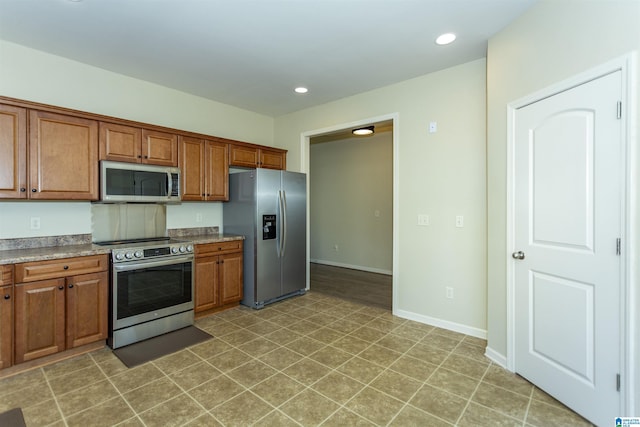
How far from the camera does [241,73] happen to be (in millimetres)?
3340

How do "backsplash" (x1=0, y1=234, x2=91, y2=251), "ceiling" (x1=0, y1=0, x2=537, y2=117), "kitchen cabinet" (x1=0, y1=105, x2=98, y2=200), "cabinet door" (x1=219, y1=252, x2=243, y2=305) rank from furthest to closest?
"cabinet door" (x1=219, y1=252, x2=243, y2=305)
"backsplash" (x1=0, y1=234, x2=91, y2=251)
"kitchen cabinet" (x1=0, y1=105, x2=98, y2=200)
"ceiling" (x1=0, y1=0, x2=537, y2=117)

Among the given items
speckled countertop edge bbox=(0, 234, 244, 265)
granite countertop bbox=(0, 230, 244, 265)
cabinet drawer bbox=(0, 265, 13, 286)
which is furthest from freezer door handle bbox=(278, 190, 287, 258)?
cabinet drawer bbox=(0, 265, 13, 286)

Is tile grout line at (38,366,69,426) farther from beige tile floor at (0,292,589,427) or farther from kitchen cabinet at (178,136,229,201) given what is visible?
kitchen cabinet at (178,136,229,201)

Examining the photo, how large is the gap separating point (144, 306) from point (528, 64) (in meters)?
3.87

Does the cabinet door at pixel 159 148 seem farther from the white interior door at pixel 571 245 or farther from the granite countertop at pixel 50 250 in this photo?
the white interior door at pixel 571 245

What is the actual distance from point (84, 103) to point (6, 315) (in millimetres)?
2068

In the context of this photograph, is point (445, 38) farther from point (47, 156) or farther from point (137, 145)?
point (47, 156)

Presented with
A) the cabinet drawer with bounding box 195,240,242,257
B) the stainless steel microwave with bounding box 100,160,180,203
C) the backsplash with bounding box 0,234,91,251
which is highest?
the stainless steel microwave with bounding box 100,160,180,203

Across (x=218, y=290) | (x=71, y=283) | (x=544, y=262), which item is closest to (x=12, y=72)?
(x=71, y=283)

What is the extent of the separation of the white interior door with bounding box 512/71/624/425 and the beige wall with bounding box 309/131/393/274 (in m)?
3.50

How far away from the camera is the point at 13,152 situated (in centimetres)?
245

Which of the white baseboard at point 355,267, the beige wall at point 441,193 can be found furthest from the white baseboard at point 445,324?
the white baseboard at point 355,267

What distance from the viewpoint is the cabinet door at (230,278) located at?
3.70 metres

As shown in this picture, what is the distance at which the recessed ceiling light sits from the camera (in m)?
2.58
